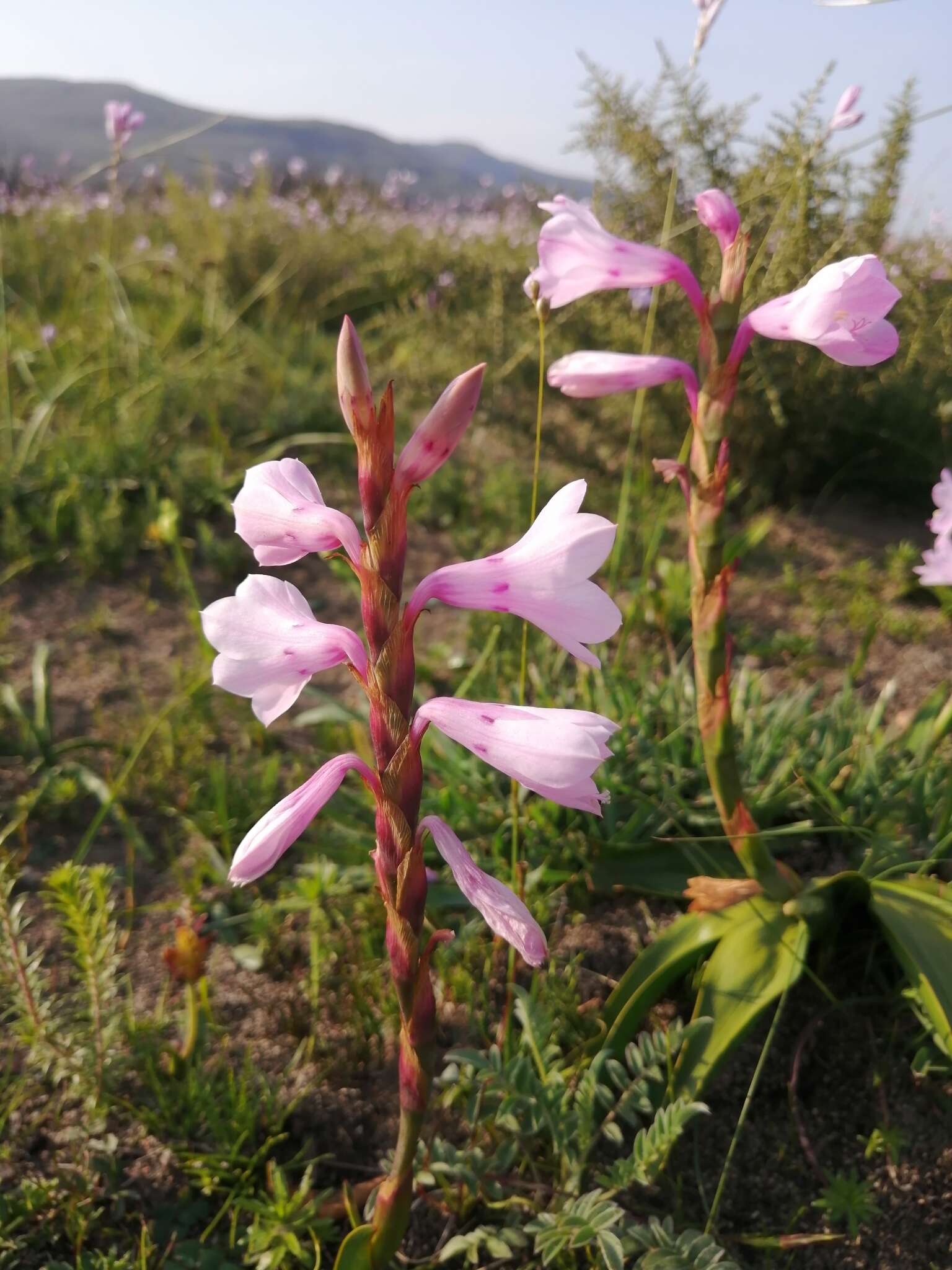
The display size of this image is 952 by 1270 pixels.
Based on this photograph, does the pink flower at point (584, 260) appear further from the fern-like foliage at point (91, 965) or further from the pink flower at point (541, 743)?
the fern-like foliage at point (91, 965)

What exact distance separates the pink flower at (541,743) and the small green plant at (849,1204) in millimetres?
931

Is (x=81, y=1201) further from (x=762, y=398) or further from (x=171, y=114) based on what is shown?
(x=171, y=114)

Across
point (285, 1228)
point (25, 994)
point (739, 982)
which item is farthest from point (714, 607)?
point (25, 994)

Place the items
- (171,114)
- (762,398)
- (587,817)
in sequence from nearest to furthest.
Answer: (587,817) < (762,398) < (171,114)

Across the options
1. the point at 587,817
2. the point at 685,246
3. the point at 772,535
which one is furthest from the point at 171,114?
the point at 587,817

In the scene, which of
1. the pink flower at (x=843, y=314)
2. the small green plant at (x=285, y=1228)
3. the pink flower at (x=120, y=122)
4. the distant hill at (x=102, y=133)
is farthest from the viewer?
the distant hill at (x=102, y=133)

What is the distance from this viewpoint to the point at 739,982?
1.45m

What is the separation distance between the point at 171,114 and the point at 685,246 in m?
2.69

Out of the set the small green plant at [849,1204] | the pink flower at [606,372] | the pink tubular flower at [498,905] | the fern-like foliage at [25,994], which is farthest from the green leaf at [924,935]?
the fern-like foliage at [25,994]

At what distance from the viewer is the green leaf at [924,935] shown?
1.38 metres

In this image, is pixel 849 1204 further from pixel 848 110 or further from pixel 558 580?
pixel 848 110

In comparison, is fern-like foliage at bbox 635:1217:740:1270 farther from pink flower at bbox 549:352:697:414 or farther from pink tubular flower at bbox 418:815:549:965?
pink flower at bbox 549:352:697:414

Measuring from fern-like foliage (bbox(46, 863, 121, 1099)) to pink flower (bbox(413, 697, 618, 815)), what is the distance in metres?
0.77

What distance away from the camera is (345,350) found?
0.84 meters
